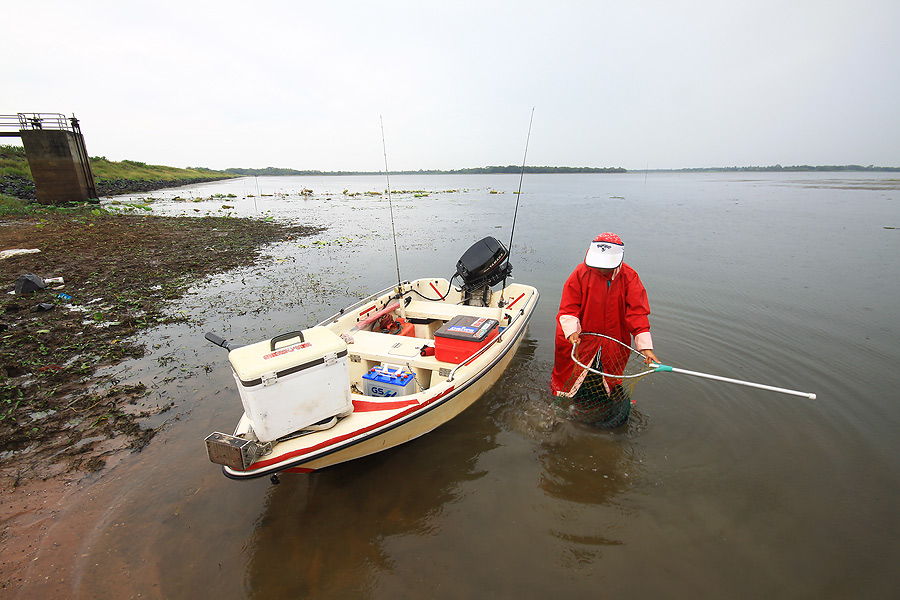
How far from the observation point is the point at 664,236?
17875 mm

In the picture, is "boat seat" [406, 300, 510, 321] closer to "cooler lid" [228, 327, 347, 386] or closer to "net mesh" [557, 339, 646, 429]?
"net mesh" [557, 339, 646, 429]

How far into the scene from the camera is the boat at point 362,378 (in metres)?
3.08

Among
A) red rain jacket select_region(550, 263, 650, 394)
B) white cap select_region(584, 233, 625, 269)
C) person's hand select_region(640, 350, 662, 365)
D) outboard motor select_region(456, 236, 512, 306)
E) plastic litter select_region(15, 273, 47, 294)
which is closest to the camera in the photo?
person's hand select_region(640, 350, 662, 365)

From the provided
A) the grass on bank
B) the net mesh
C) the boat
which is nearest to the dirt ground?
the boat

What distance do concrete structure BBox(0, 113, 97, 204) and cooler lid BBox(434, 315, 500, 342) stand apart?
27772mm

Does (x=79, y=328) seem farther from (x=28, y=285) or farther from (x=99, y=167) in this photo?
(x=99, y=167)

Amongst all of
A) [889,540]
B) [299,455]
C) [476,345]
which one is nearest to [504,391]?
[476,345]

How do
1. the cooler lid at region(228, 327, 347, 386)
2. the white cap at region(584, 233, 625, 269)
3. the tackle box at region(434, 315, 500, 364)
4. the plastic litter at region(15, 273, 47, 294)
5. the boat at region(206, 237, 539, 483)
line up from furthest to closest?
the plastic litter at region(15, 273, 47, 294), the tackle box at region(434, 315, 500, 364), the white cap at region(584, 233, 625, 269), the boat at region(206, 237, 539, 483), the cooler lid at region(228, 327, 347, 386)

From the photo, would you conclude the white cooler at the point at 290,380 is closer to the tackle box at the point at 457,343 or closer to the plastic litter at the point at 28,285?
the tackle box at the point at 457,343

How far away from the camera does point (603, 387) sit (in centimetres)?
453

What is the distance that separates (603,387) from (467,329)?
5.85 feet

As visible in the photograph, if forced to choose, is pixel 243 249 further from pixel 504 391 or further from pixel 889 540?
pixel 889 540

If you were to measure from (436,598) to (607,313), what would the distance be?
3061 millimetres

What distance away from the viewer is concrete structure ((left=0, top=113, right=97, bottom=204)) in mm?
20516
